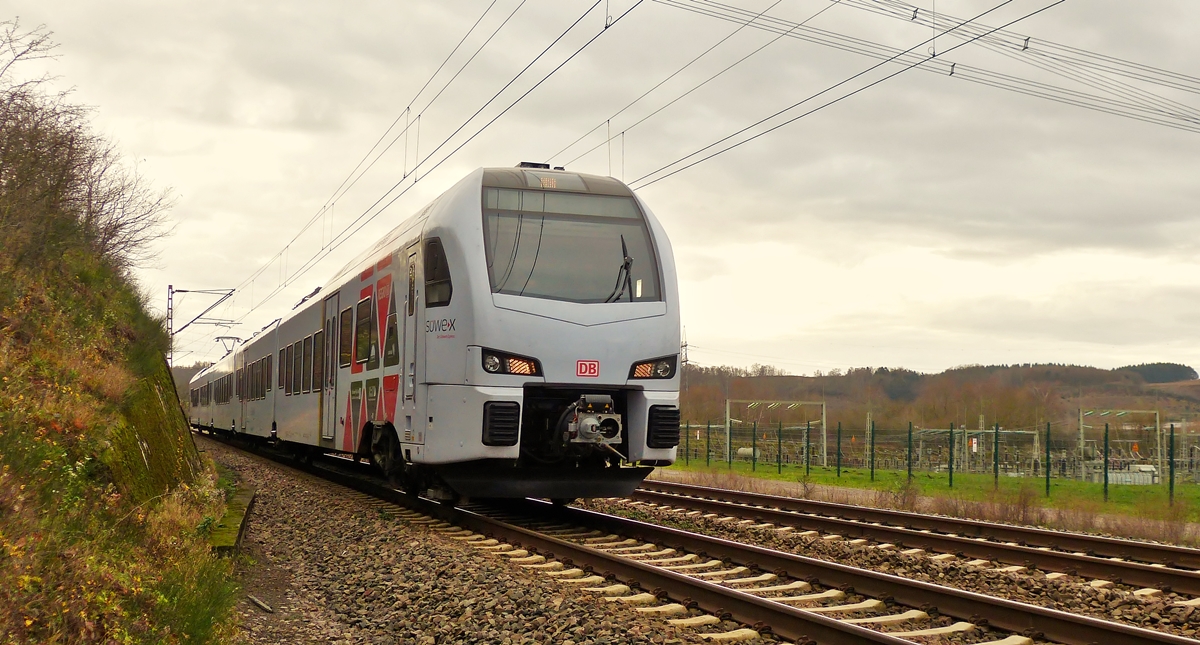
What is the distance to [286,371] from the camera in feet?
67.2

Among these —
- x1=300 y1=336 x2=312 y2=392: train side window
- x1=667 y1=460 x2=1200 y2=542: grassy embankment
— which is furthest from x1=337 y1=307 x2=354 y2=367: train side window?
x1=667 y1=460 x2=1200 y2=542: grassy embankment

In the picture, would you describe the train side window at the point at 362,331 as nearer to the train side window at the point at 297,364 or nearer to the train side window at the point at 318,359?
the train side window at the point at 318,359

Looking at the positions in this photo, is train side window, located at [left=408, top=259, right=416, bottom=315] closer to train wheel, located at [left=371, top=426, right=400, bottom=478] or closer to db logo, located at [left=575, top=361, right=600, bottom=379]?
train wheel, located at [left=371, top=426, right=400, bottom=478]

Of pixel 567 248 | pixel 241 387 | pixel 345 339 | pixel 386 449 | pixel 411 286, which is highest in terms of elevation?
pixel 567 248

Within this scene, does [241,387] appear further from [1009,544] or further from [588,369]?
[1009,544]

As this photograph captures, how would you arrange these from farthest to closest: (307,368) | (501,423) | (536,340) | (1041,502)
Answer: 1. (307,368)
2. (1041,502)
3. (536,340)
4. (501,423)

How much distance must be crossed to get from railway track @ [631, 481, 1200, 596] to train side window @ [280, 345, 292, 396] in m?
8.77

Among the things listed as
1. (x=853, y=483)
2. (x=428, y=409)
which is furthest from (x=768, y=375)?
(x=428, y=409)

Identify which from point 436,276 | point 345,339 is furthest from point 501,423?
point 345,339

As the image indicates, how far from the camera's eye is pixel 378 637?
662 centimetres

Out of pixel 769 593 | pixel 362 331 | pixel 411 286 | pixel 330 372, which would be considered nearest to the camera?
pixel 769 593

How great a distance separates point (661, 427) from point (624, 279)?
1.63m

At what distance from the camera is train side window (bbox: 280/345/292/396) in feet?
65.7

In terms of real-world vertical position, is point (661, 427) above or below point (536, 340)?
below
